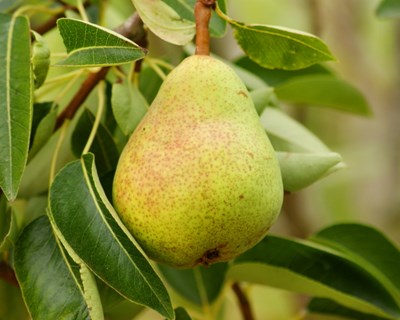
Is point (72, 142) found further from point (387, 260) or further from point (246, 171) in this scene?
point (387, 260)

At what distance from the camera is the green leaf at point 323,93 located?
1316 millimetres

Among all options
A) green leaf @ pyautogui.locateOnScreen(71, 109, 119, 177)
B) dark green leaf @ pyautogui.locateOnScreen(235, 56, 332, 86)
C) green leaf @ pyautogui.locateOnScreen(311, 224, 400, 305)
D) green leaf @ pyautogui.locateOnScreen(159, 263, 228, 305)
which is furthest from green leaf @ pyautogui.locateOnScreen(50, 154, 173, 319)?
dark green leaf @ pyautogui.locateOnScreen(235, 56, 332, 86)

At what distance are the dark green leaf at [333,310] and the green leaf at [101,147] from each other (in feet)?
1.43

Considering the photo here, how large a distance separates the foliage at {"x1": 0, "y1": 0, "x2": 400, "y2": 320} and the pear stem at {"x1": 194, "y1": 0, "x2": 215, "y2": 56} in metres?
0.02

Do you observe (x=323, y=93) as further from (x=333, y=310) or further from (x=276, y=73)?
(x=333, y=310)

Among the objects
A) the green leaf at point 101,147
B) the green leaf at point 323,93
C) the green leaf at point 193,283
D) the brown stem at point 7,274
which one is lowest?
the green leaf at point 193,283

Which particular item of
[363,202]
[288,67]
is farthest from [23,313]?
[363,202]

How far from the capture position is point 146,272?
0.80 m

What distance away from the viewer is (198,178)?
0.76m

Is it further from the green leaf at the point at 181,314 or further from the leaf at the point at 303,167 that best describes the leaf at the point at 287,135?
the green leaf at the point at 181,314

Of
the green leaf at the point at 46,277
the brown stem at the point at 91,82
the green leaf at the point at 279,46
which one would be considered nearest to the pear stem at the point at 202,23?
the green leaf at the point at 279,46

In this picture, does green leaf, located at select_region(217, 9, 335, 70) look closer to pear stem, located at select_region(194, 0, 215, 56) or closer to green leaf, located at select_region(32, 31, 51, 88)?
pear stem, located at select_region(194, 0, 215, 56)

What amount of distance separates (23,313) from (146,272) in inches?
17.1

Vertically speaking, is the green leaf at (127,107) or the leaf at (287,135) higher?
the green leaf at (127,107)
